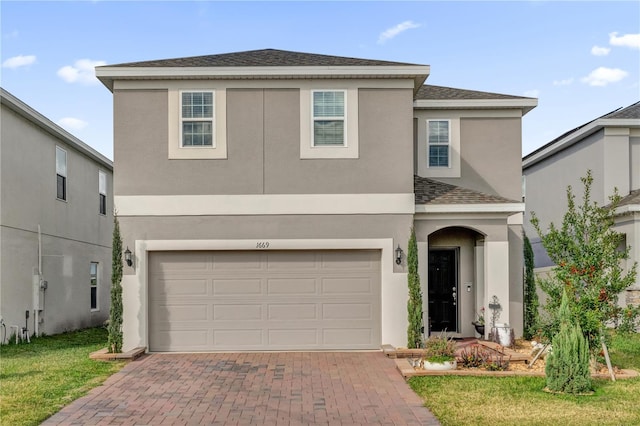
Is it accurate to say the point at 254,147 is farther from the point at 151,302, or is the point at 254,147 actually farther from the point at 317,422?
the point at 317,422

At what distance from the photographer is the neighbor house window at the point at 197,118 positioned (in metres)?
13.8

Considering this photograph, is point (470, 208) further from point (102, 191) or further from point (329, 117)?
point (102, 191)

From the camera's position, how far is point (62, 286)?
61.6ft

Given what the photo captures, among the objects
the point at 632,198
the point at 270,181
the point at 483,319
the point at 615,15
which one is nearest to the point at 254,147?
the point at 270,181

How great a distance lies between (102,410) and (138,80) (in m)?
7.53

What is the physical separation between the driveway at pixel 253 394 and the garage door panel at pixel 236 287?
57.7 inches

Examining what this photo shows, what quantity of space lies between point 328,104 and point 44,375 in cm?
776

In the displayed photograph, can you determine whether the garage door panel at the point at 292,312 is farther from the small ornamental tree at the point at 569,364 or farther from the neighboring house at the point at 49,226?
the neighboring house at the point at 49,226

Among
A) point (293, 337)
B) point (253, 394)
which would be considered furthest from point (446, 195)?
point (253, 394)

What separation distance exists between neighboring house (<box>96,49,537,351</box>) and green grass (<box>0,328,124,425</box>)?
1938 mm

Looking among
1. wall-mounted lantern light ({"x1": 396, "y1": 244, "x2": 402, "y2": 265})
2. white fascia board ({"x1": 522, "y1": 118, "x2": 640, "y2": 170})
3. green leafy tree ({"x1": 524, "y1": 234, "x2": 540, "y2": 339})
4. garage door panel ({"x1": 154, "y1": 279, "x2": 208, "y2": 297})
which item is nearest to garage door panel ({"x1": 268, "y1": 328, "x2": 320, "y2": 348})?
garage door panel ({"x1": 154, "y1": 279, "x2": 208, "y2": 297})

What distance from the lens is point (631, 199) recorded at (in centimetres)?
1834

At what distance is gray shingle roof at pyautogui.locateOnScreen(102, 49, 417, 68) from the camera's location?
13836mm

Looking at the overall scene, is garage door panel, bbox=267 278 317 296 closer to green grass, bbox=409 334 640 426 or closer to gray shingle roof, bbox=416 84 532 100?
green grass, bbox=409 334 640 426
